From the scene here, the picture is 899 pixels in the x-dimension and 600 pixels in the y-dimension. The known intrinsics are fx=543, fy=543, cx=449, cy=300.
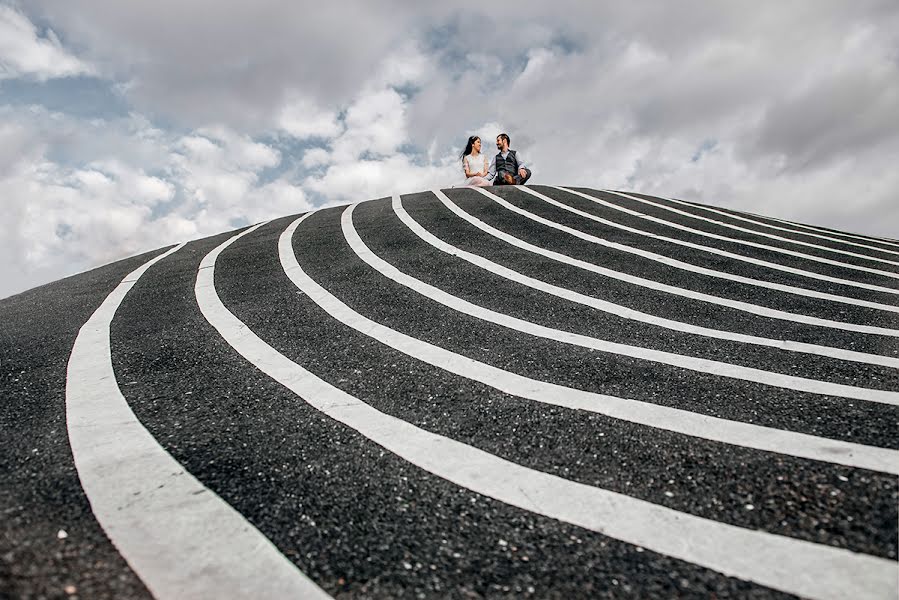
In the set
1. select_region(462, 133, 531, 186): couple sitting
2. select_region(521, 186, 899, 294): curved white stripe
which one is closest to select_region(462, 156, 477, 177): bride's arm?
select_region(462, 133, 531, 186): couple sitting

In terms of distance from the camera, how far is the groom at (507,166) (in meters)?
14.4

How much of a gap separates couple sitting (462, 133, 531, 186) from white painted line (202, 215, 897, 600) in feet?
38.2

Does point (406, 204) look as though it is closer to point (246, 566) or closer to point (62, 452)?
point (62, 452)

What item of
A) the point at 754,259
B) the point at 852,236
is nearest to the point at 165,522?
the point at 754,259

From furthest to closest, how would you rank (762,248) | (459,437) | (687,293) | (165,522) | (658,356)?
(762,248) < (687,293) < (658,356) < (459,437) < (165,522)

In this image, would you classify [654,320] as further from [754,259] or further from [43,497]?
[43,497]

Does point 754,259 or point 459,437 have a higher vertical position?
point 754,259

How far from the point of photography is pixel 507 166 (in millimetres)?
14352

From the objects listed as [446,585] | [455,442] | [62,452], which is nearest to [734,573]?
[446,585]

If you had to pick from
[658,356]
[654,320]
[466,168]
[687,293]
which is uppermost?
[466,168]

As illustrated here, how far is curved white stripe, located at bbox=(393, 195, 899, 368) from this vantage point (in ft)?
14.1

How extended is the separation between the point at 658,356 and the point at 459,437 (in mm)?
2050

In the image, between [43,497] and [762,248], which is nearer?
[43,497]

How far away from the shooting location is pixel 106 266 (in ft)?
31.1
